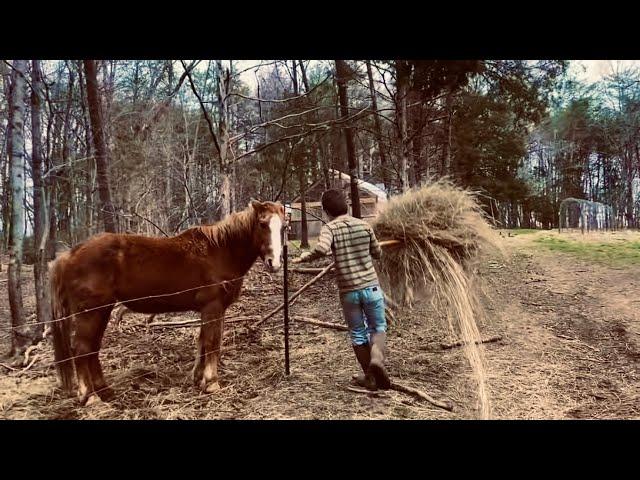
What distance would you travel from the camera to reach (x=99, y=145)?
125 inches

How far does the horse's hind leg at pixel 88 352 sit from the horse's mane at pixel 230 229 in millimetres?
746

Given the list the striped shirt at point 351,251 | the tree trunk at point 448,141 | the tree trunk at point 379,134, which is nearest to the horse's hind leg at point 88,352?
the striped shirt at point 351,251

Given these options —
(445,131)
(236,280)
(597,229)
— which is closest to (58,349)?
(236,280)

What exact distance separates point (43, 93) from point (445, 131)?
3.28 m

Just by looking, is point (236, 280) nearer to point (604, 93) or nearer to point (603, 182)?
point (603, 182)

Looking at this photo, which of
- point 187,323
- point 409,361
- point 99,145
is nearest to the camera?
point 409,361

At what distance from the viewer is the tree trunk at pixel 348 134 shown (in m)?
3.42

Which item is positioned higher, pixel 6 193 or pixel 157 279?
pixel 6 193

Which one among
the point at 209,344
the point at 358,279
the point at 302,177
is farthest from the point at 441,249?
the point at 209,344

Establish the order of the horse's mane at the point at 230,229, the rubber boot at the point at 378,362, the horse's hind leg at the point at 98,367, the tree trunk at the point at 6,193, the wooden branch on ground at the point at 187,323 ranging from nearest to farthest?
1. the rubber boot at the point at 378,362
2. the horse's hind leg at the point at 98,367
3. the horse's mane at the point at 230,229
4. the tree trunk at the point at 6,193
5. the wooden branch on ground at the point at 187,323

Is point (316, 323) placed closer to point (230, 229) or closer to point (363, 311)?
point (363, 311)

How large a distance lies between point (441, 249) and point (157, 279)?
1784mm

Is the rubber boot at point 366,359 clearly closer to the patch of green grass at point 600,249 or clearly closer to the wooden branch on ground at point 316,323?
the wooden branch on ground at point 316,323

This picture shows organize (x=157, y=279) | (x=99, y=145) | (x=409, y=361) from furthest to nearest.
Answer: (x=99, y=145), (x=409, y=361), (x=157, y=279)
